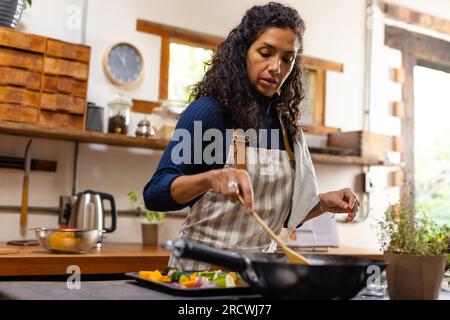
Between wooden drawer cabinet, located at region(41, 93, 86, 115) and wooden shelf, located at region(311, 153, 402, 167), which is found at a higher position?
wooden drawer cabinet, located at region(41, 93, 86, 115)

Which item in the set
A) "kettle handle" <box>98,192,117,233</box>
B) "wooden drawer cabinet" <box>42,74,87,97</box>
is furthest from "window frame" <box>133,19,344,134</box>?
"kettle handle" <box>98,192,117,233</box>

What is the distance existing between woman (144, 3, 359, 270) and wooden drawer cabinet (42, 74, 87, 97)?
1.19 meters

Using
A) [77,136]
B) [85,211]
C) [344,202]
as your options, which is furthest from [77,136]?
[344,202]

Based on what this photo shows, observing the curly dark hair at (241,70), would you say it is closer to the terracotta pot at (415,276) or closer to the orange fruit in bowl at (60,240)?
the terracotta pot at (415,276)

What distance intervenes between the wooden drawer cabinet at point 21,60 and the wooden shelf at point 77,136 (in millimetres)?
291

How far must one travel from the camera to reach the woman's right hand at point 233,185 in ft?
4.03

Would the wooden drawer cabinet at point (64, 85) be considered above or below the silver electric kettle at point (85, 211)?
above

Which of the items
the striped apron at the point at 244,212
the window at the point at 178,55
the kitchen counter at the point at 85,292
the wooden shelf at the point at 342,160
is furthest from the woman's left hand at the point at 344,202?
the wooden shelf at the point at 342,160

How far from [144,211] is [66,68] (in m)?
0.90

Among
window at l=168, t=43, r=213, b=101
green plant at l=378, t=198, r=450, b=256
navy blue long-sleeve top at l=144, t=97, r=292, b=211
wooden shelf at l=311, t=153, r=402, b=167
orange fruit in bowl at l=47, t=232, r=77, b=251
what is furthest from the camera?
wooden shelf at l=311, t=153, r=402, b=167

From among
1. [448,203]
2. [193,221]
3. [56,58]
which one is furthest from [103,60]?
[448,203]

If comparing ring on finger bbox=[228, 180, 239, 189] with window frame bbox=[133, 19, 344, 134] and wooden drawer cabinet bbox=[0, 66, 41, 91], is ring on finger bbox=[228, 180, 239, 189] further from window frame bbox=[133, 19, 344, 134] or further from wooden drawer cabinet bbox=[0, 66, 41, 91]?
window frame bbox=[133, 19, 344, 134]

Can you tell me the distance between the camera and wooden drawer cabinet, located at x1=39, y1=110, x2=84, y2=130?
2799mm

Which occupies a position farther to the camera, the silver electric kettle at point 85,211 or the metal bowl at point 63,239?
the silver electric kettle at point 85,211
